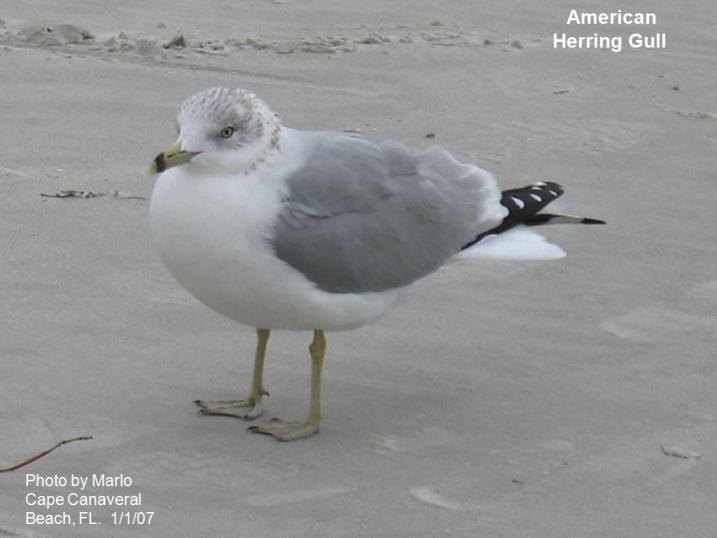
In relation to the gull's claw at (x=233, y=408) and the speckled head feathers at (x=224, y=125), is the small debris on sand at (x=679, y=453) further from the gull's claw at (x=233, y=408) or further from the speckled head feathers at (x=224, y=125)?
the speckled head feathers at (x=224, y=125)

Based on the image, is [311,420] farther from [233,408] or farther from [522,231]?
[522,231]

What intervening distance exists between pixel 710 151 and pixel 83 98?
8.86ft

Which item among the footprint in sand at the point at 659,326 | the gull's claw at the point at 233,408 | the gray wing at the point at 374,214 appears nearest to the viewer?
the gray wing at the point at 374,214

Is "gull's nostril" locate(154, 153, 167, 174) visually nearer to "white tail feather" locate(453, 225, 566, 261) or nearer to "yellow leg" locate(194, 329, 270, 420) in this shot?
"yellow leg" locate(194, 329, 270, 420)

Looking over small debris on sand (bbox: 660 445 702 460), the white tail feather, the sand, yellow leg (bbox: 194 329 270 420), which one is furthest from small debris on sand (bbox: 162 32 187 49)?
small debris on sand (bbox: 660 445 702 460)

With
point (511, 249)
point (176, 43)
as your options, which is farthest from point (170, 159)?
point (176, 43)

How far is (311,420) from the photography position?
4.63 metres

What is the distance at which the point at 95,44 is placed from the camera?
769 cm

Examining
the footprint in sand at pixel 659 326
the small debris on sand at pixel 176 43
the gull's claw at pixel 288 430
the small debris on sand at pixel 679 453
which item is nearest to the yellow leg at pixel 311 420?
the gull's claw at pixel 288 430

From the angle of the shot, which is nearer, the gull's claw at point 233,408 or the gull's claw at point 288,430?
the gull's claw at point 288,430

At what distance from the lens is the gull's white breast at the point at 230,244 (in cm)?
431

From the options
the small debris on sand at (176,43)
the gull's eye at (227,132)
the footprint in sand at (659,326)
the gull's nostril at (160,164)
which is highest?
the gull's eye at (227,132)

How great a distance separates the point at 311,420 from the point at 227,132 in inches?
32.9

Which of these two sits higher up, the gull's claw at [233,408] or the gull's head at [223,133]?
the gull's head at [223,133]
